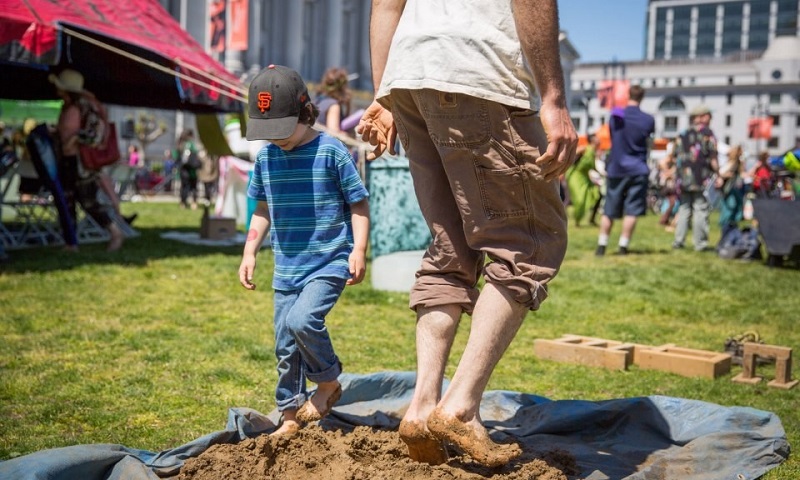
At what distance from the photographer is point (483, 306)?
259 centimetres

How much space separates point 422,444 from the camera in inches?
102

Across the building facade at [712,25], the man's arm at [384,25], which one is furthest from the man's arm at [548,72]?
the building facade at [712,25]

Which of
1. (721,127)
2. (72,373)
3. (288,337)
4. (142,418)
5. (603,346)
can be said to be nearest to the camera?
(288,337)

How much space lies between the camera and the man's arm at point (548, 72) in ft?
7.95

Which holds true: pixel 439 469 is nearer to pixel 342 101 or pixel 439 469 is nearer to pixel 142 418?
pixel 142 418

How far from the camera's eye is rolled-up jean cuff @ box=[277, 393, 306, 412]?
3.24 m

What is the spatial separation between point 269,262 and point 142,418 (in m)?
5.68

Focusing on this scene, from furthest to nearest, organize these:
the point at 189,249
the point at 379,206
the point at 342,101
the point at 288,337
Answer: the point at 189,249, the point at 342,101, the point at 379,206, the point at 288,337

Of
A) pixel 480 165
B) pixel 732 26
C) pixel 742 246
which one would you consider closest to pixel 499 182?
pixel 480 165

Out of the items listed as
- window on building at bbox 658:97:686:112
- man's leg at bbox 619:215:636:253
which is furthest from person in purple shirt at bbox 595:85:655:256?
window on building at bbox 658:97:686:112

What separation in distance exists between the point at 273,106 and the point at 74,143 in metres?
6.89

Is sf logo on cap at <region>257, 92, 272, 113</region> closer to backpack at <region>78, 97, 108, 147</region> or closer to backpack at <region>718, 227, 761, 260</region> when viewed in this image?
backpack at <region>78, 97, 108, 147</region>

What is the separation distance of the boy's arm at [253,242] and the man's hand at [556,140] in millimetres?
1293

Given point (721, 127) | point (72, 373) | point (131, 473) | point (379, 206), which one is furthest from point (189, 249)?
point (721, 127)
